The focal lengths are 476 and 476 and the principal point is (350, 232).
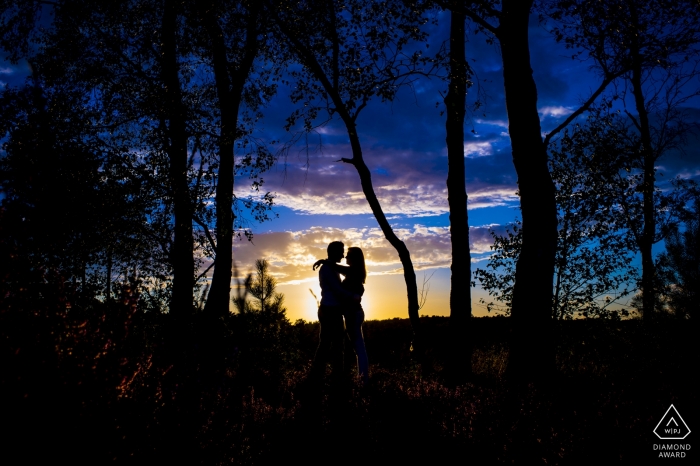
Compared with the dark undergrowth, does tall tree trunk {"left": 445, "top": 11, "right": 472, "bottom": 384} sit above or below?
above

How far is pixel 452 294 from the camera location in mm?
9617

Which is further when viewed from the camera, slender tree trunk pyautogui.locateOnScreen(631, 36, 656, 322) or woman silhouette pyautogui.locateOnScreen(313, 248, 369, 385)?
slender tree trunk pyautogui.locateOnScreen(631, 36, 656, 322)

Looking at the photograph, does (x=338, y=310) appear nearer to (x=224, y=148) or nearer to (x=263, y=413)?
(x=263, y=413)

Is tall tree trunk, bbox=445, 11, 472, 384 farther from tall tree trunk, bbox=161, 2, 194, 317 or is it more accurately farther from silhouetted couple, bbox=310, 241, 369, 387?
tall tree trunk, bbox=161, 2, 194, 317

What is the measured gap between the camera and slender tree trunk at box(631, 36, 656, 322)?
13609 mm

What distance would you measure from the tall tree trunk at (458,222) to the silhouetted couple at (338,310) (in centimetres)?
234

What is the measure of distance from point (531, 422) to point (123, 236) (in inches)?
489

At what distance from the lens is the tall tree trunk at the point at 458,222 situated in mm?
9188

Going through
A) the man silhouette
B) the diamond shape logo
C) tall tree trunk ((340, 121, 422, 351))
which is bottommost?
the diamond shape logo

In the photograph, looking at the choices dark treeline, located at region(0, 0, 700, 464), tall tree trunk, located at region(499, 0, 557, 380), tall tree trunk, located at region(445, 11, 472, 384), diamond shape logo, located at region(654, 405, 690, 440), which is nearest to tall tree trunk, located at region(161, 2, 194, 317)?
dark treeline, located at region(0, 0, 700, 464)

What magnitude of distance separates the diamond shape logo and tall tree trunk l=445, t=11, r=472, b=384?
461 cm

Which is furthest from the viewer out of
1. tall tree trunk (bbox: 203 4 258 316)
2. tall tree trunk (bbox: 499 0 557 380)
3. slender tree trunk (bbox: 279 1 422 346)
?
tall tree trunk (bbox: 203 4 258 316)

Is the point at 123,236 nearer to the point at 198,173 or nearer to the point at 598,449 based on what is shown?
the point at 198,173

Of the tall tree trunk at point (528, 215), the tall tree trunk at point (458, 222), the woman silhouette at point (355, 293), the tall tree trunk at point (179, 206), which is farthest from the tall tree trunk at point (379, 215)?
the tall tree trunk at point (179, 206)
